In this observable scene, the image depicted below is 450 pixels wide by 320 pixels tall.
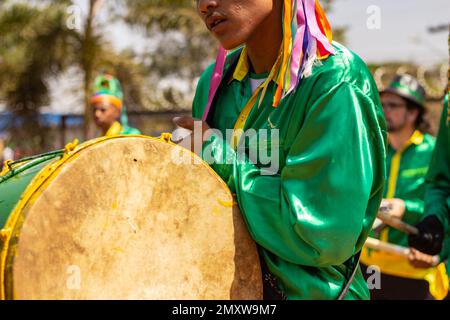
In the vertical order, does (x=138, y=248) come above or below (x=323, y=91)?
below

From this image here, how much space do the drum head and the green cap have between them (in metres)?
3.90

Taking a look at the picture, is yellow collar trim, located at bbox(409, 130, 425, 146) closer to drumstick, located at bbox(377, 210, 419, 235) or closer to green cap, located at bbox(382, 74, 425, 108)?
green cap, located at bbox(382, 74, 425, 108)

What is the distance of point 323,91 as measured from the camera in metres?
2.22

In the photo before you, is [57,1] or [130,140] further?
[57,1]

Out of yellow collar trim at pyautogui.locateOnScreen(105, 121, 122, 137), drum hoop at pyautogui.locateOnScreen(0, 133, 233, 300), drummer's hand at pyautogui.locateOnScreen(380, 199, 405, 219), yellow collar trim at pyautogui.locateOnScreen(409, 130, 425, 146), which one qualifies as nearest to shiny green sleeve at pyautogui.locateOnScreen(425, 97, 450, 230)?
drummer's hand at pyautogui.locateOnScreen(380, 199, 405, 219)

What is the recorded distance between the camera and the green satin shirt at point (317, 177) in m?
2.11

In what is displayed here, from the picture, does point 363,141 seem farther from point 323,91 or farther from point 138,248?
point 138,248

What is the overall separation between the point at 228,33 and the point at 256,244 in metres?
0.74

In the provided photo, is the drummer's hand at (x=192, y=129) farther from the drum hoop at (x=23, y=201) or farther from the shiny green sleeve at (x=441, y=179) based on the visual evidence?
the shiny green sleeve at (x=441, y=179)

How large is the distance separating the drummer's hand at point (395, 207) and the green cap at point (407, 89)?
1.18 meters

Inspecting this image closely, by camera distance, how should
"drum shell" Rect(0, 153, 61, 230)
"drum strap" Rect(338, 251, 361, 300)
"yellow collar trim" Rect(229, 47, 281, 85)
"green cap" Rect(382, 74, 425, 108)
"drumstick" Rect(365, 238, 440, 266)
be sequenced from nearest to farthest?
"drum shell" Rect(0, 153, 61, 230), "drum strap" Rect(338, 251, 361, 300), "yellow collar trim" Rect(229, 47, 281, 85), "drumstick" Rect(365, 238, 440, 266), "green cap" Rect(382, 74, 425, 108)

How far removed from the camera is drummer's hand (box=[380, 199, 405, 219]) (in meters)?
4.74
